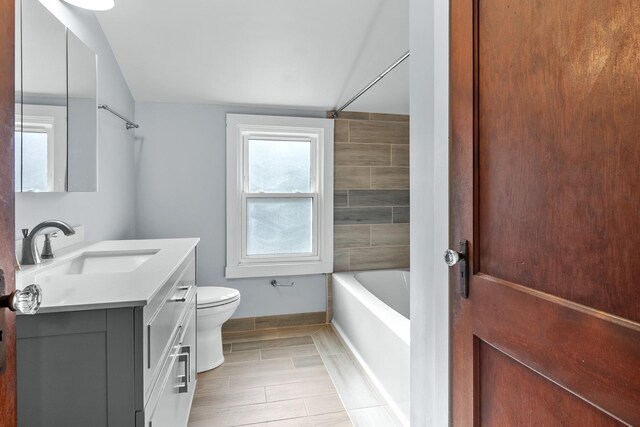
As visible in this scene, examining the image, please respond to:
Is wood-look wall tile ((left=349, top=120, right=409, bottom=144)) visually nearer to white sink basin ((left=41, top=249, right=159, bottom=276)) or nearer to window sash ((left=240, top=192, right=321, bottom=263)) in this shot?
window sash ((left=240, top=192, right=321, bottom=263))

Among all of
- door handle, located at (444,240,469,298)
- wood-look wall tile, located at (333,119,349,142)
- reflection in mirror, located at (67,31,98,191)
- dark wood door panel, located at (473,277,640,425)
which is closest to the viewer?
dark wood door panel, located at (473,277,640,425)

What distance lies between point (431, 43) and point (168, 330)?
132 cm

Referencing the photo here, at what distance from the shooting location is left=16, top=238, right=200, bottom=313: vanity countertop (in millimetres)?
815

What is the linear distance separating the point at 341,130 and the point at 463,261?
2.24 meters

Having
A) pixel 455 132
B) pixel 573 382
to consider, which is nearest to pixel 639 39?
pixel 455 132

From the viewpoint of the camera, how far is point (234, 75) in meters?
2.43

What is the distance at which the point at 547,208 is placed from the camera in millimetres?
654

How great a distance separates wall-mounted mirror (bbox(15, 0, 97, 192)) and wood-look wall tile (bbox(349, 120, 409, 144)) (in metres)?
1.96

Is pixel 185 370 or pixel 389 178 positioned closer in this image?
pixel 185 370

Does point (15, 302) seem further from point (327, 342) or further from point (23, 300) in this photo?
point (327, 342)

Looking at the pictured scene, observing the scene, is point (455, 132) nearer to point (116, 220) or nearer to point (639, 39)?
point (639, 39)

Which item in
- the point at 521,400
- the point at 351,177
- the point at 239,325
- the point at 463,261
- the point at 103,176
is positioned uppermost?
the point at 351,177

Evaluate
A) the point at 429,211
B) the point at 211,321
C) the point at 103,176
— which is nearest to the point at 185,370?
the point at 211,321

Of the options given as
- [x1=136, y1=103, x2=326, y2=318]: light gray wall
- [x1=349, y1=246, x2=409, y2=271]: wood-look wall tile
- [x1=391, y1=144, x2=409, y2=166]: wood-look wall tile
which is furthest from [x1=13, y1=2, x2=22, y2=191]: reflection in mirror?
[x1=391, y1=144, x2=409, y2=166]: wood-look wall tile
